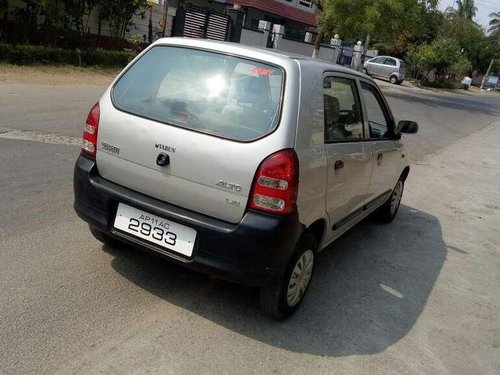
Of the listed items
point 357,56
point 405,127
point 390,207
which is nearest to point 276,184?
point 405,127

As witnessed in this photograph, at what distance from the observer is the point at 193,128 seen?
10.3 feet

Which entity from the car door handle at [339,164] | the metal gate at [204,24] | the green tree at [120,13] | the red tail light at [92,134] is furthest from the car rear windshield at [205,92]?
the metal gate at [204,24]

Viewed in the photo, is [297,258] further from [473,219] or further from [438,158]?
[438,158]

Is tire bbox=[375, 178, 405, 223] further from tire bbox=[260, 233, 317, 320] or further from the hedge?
the hedge

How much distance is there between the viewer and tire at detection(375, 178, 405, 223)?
5.87 meters

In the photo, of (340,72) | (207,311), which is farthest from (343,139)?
(207,311)

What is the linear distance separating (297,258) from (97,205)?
135 centimetres

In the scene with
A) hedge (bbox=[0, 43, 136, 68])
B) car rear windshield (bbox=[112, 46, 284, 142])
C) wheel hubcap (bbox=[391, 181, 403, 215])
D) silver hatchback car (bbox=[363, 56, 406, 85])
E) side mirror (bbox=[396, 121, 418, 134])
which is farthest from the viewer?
silver hatchback car (bbox=[363, 56, 406, 85])

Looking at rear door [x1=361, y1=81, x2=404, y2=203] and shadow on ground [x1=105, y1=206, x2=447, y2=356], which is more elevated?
rear door [x1=361, y1=81, x2=404, y2=203]

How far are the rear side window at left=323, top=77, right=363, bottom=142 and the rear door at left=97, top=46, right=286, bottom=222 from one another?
53 cm

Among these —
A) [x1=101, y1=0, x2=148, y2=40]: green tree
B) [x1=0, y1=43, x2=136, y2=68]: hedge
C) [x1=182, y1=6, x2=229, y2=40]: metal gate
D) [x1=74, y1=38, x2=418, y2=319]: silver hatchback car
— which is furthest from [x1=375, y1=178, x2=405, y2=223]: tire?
[x1=182, y1=6, x2=229, y2=40]: metal gate

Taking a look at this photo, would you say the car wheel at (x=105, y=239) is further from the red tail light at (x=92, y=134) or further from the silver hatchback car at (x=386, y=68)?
the silver hatchback car at (x=386, y=68)

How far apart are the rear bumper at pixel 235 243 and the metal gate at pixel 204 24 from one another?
62.9ft

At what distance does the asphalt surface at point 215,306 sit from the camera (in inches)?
115
